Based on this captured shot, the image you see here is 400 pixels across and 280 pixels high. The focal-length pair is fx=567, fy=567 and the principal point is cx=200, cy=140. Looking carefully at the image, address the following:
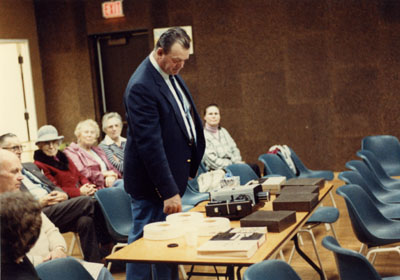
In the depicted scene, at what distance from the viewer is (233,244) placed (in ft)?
8.21

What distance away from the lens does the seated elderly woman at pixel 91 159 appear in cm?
583

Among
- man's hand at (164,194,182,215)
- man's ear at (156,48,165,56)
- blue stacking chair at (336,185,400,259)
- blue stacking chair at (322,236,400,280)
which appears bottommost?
blue stacking chair at (336,185,400,259)

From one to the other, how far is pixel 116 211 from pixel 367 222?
6.46 ft

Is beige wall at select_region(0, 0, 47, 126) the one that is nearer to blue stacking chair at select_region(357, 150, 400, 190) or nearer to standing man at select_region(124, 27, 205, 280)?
blue stacking chair at select_region(357, 150, 400, 190)

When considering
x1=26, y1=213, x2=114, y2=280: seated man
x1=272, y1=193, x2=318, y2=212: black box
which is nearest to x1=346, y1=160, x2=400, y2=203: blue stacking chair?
x1=272, y1=193, x2=318, y2=212: black box

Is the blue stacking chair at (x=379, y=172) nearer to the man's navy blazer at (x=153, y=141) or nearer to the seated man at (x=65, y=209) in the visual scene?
the seated man at (x=65, y=209)

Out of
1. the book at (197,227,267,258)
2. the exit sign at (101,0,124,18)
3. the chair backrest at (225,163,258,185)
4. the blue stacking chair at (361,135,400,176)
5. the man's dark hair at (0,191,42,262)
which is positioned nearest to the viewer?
the man's dark hair at (0,191,42,262)

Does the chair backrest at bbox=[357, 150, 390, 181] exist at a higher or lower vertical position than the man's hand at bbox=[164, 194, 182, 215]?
lower

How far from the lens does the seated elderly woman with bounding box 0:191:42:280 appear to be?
190 centimetres

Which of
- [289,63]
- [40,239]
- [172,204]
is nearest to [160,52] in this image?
[172,204]

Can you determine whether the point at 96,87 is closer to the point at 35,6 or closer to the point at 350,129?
the point at 35,6

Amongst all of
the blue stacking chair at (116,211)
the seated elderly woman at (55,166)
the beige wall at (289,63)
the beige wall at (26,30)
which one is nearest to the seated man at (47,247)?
the blue stacking chair at (116,211)

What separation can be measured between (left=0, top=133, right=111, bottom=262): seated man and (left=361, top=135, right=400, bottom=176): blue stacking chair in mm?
3229

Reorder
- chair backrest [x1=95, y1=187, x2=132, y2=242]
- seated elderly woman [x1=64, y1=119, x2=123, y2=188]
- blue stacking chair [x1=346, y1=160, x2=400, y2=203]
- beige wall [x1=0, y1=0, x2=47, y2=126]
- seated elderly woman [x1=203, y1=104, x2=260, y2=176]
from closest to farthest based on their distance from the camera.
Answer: chair backrest [x1=95, y1=187, x2=132, y2=242], blue stacking chair [x1=346, y1=160, x2=400, y2=203], seated elderly woman [x1=64, y1=119, x2=123, y2=188], seated elderly woman [x1=203, y1=104, x2=260, y2=176], beige wall [x1=0, y1=0, x2=47, y2=126]
